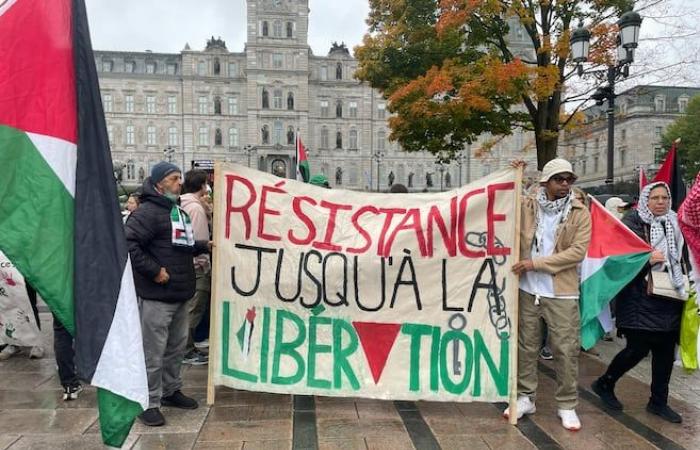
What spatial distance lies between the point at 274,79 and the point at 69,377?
6729 cm

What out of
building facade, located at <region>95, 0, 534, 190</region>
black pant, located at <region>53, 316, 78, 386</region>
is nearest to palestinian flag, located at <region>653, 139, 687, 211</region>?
black pant, located at <region>53, 316, 78, 386</region>

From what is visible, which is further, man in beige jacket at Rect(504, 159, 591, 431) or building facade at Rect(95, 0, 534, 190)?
building facade at Rect(95, 0, 534, 190)

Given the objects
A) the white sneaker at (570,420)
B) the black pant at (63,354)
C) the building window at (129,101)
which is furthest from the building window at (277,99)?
the white sneaker at (570,420)

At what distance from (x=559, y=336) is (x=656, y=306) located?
0.80m

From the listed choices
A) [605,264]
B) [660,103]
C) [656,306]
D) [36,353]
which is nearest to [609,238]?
[605,264]

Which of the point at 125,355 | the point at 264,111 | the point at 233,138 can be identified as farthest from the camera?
the point at 233,138

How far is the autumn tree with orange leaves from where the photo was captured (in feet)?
40.0

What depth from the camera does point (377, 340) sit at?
403 cm

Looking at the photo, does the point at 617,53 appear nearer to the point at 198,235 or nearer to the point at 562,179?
the point at 562,179

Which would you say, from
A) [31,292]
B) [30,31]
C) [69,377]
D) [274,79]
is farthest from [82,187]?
[274,79]

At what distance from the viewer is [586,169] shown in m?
68.9

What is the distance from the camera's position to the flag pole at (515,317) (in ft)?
12.7

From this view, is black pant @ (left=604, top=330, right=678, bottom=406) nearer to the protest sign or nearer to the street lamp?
the protest sign

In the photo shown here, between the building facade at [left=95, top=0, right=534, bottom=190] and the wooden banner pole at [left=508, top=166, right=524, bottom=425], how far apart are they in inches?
2515
